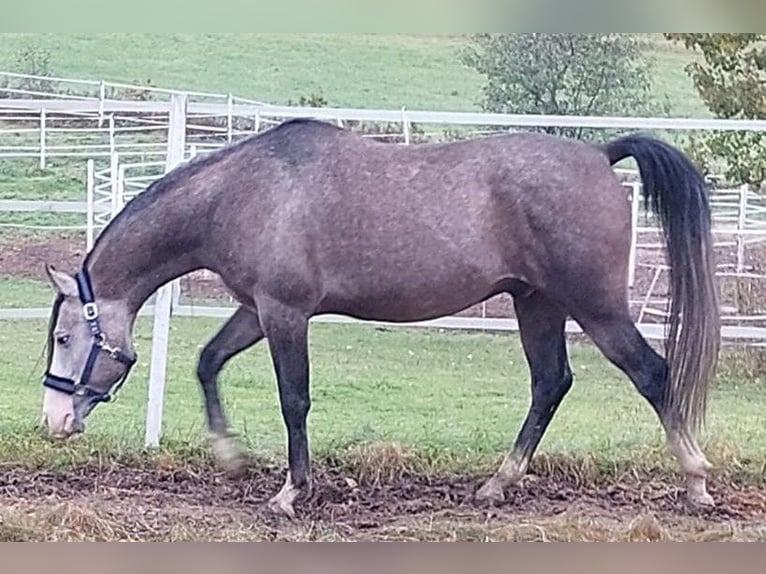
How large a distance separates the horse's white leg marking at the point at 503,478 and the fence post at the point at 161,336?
54 cm

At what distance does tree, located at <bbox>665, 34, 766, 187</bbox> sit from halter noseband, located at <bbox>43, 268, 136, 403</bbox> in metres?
1.02

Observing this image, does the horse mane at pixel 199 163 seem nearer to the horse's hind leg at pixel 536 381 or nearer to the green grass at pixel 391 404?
the green grass at pixel 391 404

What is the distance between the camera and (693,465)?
1.80 m

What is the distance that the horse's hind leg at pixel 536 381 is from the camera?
5.88ft

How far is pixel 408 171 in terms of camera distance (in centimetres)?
177

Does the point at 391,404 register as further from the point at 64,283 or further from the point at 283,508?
the point at 64,283

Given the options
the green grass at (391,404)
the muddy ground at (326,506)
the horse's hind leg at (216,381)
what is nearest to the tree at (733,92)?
the muddy ground at (326,506)

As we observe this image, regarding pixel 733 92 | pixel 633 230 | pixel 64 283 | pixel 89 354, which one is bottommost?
pixel 89 354

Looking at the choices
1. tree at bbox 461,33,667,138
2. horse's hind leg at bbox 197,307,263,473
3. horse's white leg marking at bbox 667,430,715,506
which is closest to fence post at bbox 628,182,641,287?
tree at bbox 461,33,667,138

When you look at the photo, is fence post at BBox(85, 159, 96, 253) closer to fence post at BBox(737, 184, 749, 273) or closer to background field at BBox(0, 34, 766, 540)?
background field at BBox(0, 34, 766, 540)

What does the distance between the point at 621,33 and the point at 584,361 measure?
1.83 feet

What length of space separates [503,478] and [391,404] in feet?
0.73

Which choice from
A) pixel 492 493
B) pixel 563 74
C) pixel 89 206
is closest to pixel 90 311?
pixel 89 206

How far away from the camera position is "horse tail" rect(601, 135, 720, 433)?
69.2 inches
